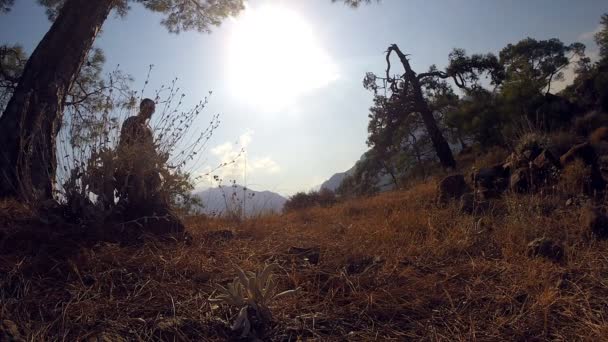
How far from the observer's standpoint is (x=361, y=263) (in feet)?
9.37

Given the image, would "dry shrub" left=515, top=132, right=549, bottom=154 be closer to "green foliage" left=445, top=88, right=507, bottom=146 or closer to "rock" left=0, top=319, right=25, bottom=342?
"green foliage" left=445, top=88, right=507, bottom=146

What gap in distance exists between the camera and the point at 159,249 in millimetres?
2941

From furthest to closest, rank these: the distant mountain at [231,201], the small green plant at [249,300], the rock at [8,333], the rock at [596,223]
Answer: the distant mountain at [231,201]
the rock at [596,223]
the small green plant at [249,300]
the rock at [8,333]

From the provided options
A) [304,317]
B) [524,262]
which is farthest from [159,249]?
[524,262]

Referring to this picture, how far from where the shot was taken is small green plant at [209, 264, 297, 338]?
5.93 ft

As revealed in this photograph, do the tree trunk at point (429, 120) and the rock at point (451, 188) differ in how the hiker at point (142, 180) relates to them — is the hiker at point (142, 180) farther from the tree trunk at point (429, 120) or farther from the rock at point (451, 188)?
the tree trunk at point (429, 120)

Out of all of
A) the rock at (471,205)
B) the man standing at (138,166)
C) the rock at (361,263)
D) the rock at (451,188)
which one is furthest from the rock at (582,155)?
the man standing at (138,166)

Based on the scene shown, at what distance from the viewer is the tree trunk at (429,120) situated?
11383 millimetres

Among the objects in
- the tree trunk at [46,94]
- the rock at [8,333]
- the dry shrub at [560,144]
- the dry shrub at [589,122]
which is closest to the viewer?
the rock at [8,333]

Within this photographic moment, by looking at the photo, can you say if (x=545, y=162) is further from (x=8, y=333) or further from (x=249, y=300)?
(x=8, y=333)

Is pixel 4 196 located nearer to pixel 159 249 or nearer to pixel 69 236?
pixel 69 236

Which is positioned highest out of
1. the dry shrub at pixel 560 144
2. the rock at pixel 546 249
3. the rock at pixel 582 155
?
the dry shrub at pixel 560 144

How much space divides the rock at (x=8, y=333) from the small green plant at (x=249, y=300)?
2.62ft

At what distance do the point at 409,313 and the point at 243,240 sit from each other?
1.81 m
